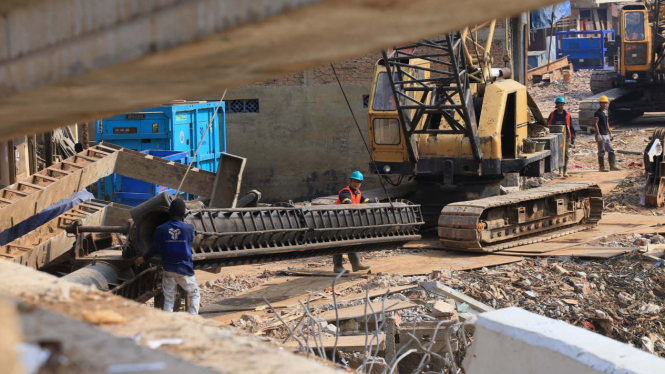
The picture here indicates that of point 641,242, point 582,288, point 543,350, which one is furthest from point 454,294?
point 543,350

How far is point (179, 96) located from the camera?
274cm

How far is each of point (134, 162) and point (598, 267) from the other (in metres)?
6.37

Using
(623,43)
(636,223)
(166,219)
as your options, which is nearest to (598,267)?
(636,223)

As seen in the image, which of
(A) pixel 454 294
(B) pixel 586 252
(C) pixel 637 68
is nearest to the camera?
(A) pixel 454 294

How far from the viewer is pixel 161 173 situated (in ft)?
37.1

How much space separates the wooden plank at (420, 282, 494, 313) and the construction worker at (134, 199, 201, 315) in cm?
279

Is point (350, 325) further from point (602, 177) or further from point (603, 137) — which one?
point (603, 137)

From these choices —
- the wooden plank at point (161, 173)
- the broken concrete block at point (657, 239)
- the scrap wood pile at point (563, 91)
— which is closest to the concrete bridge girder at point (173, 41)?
the wooden plank at point (161, 173)

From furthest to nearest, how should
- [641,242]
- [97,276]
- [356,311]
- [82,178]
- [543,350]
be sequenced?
[641,242] → [82,178] → [356,311] → [97,276] → [543,350]

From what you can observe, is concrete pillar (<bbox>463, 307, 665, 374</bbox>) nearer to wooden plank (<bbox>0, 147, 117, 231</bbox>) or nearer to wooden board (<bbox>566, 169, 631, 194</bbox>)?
wooden plank (<bbox>0, 147, 117, 231</bbox>)

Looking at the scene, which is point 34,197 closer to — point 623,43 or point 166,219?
point 166,219

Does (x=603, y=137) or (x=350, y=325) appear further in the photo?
(x=603, y=137)

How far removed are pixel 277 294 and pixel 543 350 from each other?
20.8 ft

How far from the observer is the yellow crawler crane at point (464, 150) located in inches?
495
